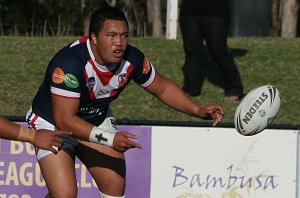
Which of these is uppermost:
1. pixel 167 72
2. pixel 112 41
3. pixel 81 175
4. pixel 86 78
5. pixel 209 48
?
pixel 112 41

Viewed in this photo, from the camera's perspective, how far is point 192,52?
11.3 meters

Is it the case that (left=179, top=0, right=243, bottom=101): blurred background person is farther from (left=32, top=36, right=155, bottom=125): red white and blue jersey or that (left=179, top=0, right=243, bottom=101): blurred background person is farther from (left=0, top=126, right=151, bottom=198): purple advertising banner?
(left=32, top=36, right=155, bottom=125): red white and blue jersey

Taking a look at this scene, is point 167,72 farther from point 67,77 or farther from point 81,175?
point 67,77

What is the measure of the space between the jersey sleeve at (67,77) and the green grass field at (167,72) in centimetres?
415

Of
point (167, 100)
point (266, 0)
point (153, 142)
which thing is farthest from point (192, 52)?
point (266, 0)

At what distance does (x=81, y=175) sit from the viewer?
8281 mm

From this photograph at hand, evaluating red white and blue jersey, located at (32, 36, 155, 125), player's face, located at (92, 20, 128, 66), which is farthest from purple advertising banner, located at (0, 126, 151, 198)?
player's face, located at (92, 20, 128, 66)

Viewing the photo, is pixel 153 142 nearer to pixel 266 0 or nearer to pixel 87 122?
pixel 87 122

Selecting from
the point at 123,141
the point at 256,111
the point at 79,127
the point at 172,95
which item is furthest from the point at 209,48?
the point at 123,141

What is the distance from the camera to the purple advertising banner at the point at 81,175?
826 centimetres

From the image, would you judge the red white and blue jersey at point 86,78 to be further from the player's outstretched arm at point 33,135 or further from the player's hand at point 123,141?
the player's outstretched arm at point 33,135

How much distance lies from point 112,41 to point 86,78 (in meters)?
0.34

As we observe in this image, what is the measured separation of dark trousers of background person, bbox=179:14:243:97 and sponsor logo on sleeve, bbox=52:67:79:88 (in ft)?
15.2

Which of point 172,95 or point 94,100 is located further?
point 172,95
